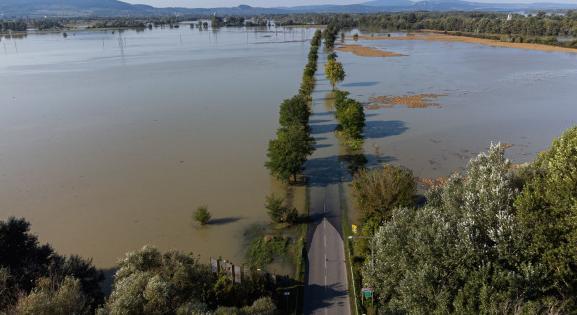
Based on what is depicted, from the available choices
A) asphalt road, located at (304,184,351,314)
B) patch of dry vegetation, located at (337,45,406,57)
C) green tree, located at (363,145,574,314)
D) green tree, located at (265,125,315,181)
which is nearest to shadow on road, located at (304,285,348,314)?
asphalt road, located at (304,184,351,314)

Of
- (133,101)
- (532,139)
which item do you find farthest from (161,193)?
(532,139)

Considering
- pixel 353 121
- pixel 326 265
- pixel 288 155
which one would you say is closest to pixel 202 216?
pixel 288 155

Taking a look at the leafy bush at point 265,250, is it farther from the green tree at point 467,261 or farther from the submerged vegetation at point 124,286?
the green tree at point 467,261

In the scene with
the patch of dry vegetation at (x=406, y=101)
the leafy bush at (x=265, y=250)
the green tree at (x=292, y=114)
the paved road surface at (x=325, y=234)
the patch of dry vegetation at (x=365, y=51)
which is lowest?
the leafy bush at (x=265, y=250)

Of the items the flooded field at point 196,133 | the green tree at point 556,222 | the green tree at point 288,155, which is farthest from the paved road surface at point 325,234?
the green tree at point 556,222

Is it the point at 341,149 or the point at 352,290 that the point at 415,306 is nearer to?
the point at 352,290

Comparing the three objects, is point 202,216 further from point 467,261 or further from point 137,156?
point 467,261
